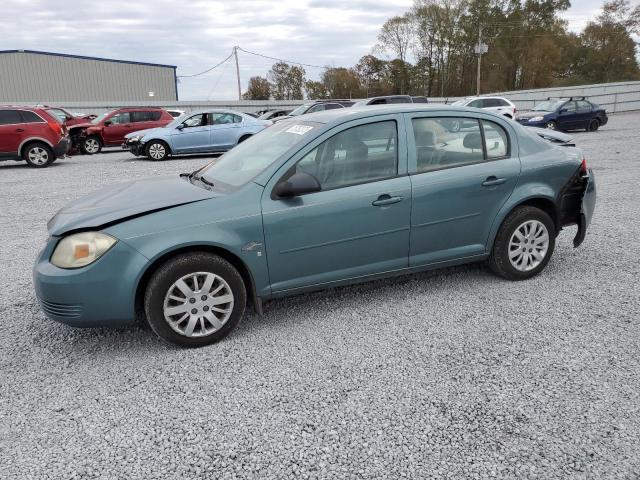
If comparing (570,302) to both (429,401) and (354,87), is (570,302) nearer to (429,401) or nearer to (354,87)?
(429,401)

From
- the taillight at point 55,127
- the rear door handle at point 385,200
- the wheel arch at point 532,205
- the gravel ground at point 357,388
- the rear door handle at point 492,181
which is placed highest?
the taillight at point 55,127

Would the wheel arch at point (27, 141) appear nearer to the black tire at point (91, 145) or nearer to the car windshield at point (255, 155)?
the black tire at point (91, 145)

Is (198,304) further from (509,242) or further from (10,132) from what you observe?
(10,132)

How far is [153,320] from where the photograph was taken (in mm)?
3398

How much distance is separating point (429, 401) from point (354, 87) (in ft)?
239

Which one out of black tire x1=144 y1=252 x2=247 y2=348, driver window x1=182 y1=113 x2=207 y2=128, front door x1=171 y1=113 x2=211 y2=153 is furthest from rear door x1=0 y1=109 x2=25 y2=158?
black tire x1=144 y1=252 x2=247 y2=348

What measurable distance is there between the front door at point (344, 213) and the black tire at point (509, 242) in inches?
37.9

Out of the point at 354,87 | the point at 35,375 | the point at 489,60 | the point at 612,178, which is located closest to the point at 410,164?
the point at 35,375

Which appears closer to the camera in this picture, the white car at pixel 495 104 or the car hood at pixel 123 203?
the car hood at pixel 123 203

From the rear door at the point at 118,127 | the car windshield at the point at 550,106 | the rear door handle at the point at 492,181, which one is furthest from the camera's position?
the car windshield at the point at 550,106

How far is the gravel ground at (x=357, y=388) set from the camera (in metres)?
2.43

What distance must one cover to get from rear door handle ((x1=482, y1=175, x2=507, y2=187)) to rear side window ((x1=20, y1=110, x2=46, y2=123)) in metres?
13.9

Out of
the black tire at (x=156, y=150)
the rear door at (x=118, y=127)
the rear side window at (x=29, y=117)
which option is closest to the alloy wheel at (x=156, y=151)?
the black tire at (x=156, y=150)

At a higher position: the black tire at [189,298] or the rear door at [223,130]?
the rear door at [223,130]
